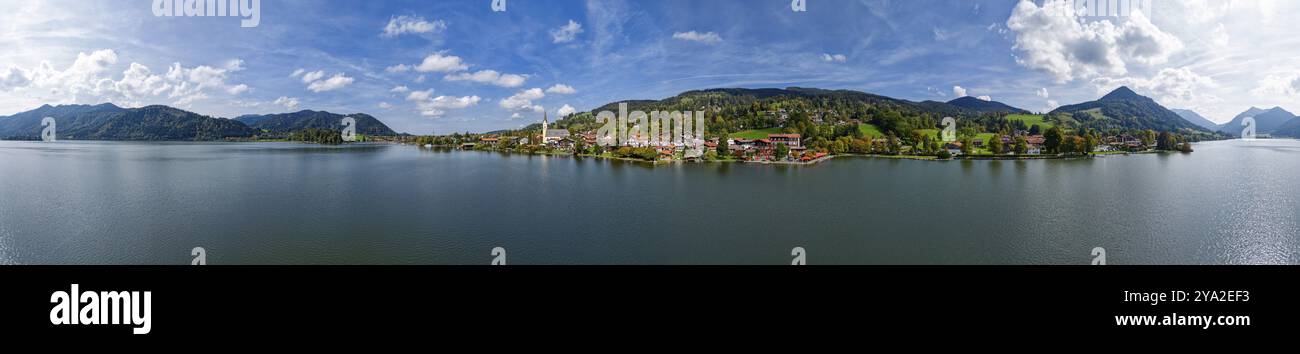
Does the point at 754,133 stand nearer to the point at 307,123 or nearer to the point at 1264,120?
the point at 307,123

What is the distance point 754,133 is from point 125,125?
11002cm

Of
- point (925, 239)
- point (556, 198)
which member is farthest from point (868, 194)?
point (556, 198)

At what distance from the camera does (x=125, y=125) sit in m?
80.1

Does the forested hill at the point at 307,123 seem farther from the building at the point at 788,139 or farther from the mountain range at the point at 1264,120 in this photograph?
the mountain range at the point at 1264,120

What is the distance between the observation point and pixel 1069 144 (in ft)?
119

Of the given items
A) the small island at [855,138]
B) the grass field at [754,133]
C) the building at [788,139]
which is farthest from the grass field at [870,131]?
the grass field at [754,133]

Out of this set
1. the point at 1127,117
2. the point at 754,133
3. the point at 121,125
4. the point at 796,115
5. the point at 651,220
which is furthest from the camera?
the point at 121,125

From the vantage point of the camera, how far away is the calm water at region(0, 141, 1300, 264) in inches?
364

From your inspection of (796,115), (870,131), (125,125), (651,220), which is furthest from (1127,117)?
(125,125)

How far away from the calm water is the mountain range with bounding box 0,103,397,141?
285 ft

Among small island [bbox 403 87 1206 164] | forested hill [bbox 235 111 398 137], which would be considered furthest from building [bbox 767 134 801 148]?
forested hill [bbox 235 111 398 137]

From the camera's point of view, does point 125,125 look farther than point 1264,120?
No
